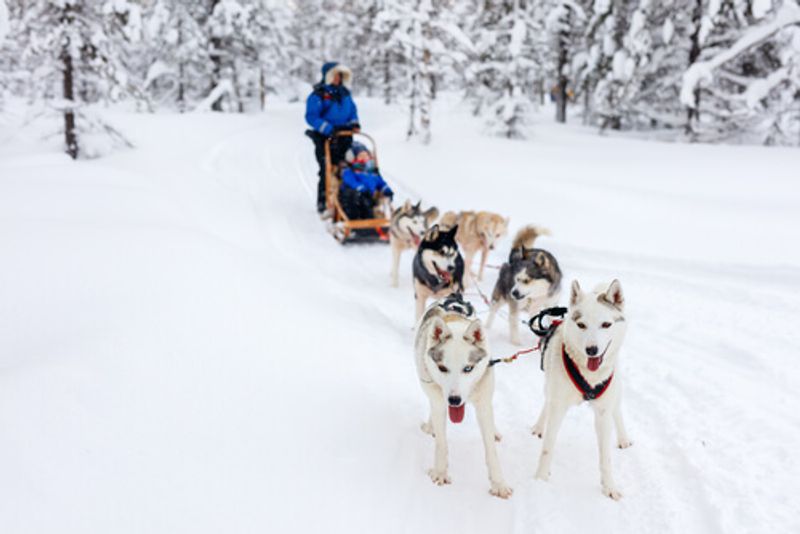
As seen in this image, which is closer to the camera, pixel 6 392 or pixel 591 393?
pixel 6 392

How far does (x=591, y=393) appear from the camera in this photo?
2.90 m

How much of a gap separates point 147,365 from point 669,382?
3609 millimetres

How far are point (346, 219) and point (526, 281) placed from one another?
413 centimetres

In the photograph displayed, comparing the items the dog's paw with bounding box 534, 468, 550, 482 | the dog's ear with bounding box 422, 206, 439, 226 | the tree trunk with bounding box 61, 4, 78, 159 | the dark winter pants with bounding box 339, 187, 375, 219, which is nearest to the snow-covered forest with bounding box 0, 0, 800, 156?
the tree trunk with bounding box 61, 4, 78, 159

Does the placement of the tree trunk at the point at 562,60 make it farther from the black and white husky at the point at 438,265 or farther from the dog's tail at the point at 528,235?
the black and white husky at the point at 438,265

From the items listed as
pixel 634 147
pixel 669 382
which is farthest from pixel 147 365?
pixel 634 147

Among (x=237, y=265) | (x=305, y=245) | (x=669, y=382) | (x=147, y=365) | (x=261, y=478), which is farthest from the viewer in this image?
(x=305, y=245)

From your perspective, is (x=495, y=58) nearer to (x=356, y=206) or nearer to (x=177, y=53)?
(x=356, y=206)

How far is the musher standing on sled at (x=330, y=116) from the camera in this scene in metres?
9.41

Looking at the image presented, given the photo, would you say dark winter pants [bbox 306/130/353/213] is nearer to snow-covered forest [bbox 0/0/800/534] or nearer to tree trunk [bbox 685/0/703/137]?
snow-covered forest [bbox 0/0/800/534]

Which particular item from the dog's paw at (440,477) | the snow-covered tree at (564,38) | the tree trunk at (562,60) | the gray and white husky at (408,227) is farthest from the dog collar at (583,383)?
the tree trunk at (562,60)

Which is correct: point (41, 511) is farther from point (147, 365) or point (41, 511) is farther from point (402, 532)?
point (402, 532)

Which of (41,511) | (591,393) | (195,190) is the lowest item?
(41,511)

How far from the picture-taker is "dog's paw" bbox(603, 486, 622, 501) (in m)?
2.98
